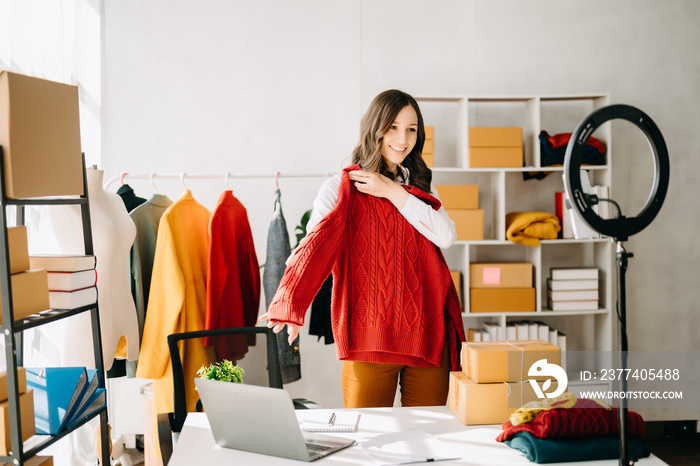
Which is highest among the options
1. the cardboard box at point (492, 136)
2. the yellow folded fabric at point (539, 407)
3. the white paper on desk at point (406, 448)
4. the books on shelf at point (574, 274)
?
the cardboard box at point (492, 136)

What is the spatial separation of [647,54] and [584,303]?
1796 mm

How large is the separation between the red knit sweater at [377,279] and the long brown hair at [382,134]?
82 millimetres

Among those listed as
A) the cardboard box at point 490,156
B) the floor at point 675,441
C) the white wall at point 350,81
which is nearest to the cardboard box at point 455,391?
the cardboard box at point 490,156

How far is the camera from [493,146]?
11.6ft

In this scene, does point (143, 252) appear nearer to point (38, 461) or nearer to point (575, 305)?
point (38, 461)

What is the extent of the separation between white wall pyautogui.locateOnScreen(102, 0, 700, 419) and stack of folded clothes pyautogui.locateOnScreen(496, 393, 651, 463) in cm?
245

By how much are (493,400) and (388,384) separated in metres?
0.48

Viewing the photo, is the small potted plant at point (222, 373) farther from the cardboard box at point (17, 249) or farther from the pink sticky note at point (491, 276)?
the pink sticky note at point (491, 276)

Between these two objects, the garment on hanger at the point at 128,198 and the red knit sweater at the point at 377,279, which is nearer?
the red knit sweater at the point at 377,279

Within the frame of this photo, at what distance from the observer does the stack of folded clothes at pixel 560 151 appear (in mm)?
3564

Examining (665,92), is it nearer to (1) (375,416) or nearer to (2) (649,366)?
(2) (649,366)

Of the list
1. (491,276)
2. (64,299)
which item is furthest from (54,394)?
(491,276)

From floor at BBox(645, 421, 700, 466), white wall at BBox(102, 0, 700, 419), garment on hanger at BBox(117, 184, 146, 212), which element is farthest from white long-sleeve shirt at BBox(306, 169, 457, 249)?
floor at BBox(645, 421, 700, 466)

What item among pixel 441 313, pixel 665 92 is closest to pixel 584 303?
pixel 665 92
